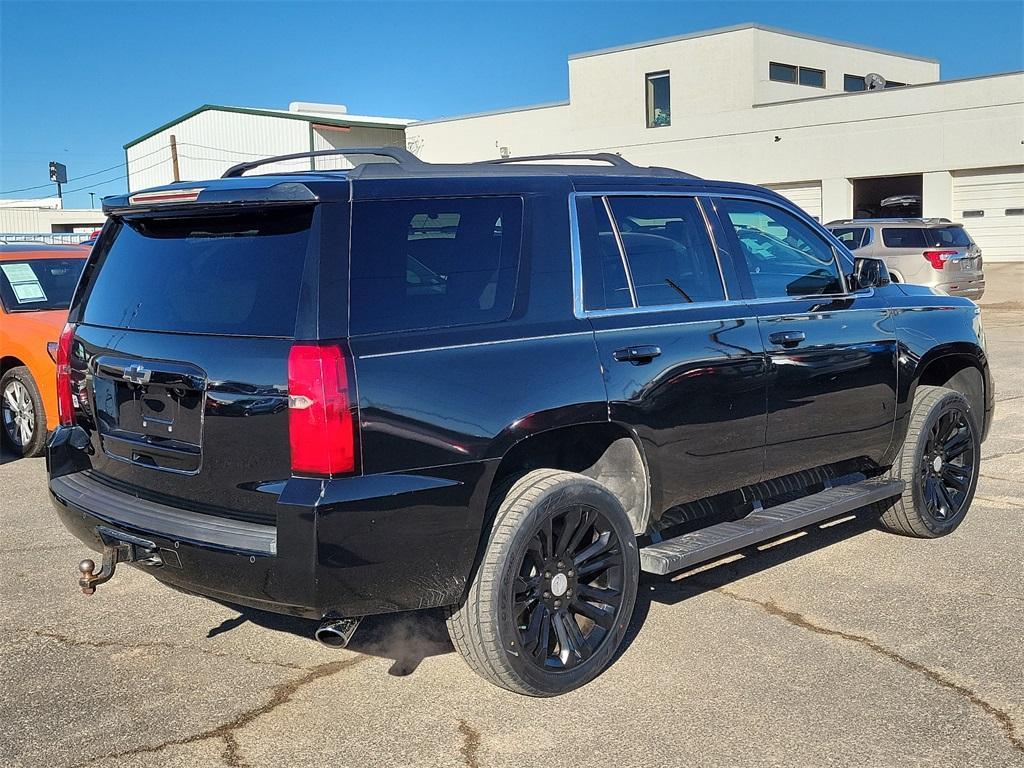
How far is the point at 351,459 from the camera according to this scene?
352cm

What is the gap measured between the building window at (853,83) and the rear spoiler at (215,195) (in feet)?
125

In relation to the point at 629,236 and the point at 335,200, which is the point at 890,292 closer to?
the point at 629,236

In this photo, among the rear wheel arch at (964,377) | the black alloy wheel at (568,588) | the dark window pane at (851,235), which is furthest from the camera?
the dark window pane at (851,235)

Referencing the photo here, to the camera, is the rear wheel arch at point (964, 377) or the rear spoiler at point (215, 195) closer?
the rear spoiler at point (215, 195)

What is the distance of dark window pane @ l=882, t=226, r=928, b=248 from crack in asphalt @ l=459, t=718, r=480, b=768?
17.5m

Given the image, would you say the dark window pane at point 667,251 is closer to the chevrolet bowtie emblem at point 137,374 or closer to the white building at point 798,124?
the chevrolet bowtie emblem at point 137,374

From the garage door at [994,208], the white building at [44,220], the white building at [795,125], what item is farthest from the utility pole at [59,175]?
the garage door at [994,208]

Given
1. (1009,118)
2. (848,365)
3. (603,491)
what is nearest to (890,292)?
(848,365)

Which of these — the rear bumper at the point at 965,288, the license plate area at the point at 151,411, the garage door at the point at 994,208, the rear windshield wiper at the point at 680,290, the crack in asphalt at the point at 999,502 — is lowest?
the crack in asphalt at the point at 999,502

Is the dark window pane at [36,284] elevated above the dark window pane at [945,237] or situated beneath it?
situated beneath

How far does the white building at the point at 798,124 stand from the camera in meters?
30.7

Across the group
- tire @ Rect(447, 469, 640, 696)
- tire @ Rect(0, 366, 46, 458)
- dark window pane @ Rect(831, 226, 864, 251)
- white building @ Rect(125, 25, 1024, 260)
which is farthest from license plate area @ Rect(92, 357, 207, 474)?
white building @ Rect(125, 25, 1024, 260)

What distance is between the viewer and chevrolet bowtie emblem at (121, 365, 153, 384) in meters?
3.95

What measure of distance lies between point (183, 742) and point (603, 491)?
1.71m
